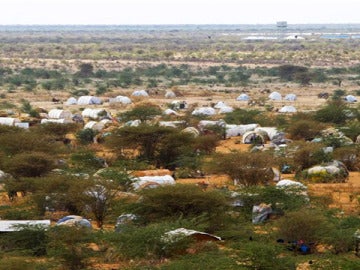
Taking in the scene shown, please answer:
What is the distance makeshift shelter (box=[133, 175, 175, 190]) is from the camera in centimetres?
2525

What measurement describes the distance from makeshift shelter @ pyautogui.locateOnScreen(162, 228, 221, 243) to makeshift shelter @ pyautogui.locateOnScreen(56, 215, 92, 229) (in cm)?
272

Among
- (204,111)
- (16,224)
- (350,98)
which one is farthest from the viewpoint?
(350,98)

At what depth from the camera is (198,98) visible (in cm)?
5812

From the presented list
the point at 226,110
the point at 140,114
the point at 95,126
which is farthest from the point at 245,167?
the point at 226,110

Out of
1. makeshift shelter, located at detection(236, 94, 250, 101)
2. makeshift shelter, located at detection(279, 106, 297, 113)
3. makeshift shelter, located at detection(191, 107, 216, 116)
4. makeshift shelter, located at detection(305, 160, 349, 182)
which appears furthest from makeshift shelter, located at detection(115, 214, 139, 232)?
makeshift shelter, located at detection(236, 94, 250, 101)

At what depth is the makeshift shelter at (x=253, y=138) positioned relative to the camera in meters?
37.4

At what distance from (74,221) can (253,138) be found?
58.6ft

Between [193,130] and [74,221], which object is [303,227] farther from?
[193,130]

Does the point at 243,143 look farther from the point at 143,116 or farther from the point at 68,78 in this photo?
the point at 68,78

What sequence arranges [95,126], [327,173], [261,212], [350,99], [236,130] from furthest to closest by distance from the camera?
1. [350,99]
2. [95,126]
3. [236,130]
4. [327,173]
5. [261,212]

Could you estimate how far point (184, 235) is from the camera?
1800 centimetres

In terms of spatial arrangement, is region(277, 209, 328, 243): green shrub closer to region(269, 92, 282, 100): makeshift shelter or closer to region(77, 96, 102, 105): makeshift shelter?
region(77, 96, 102, 105): makeshift shelter

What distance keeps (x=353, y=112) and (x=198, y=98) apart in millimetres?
16178

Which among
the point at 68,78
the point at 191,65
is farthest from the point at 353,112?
the point at 191,65
